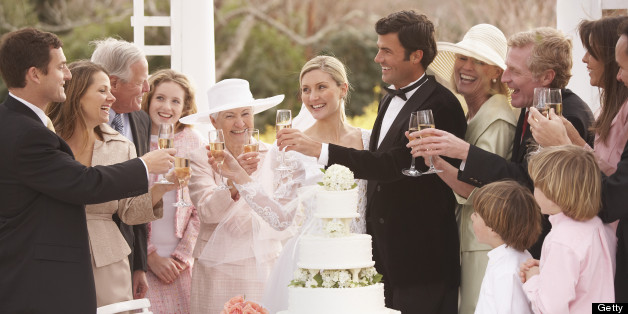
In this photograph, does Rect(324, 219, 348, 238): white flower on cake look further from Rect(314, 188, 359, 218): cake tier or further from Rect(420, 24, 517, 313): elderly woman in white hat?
Rect(420, 24, 517, 313): elderly woman in white hat

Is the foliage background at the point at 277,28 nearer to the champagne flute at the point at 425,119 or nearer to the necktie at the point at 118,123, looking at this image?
the necktie at the point at 118,123

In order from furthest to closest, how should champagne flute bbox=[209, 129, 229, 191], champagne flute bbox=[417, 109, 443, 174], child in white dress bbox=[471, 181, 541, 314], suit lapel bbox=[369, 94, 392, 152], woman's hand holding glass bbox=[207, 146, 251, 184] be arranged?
suit lapel bbox=[369, 94, 392, 152] → woman's hand holding glass bbox=[207, 146, 251, 184] → champagne flute bbox=[209, 129, 229, 191] → champagne flute bbox=[417, 109, 443, 174] → child in white dress bbox=[471, 181, 541, 314]

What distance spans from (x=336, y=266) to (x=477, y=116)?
1.59 meters

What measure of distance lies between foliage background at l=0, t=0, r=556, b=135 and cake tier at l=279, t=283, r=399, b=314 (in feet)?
45.5

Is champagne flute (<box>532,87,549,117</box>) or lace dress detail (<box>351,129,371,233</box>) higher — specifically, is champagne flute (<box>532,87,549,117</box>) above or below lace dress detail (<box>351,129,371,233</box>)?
above

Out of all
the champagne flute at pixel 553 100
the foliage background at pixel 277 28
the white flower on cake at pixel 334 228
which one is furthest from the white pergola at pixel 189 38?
the foliage background at pixel 277 28

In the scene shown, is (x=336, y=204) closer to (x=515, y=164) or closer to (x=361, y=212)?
(x=515, y=164)

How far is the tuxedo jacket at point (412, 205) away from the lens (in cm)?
548

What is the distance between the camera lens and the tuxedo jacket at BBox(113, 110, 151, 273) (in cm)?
596

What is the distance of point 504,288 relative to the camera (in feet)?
15.3

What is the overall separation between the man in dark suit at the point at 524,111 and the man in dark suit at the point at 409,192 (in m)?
0.43

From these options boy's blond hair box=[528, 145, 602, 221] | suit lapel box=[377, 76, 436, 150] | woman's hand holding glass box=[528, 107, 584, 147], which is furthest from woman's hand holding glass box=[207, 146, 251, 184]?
boy's blond hair box=[528, 145, 602, 221]

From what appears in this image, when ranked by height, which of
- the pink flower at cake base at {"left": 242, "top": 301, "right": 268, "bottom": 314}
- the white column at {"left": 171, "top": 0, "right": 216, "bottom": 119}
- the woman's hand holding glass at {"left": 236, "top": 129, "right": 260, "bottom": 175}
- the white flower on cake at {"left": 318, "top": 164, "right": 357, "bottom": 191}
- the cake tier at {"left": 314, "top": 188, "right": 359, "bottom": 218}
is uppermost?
the white column at {"left": 171, "top": 0, "right": 216, "bottom": 119}

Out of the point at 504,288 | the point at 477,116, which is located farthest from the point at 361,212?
the point at 504,288
